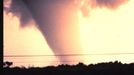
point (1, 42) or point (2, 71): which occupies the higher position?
point (1, 42)

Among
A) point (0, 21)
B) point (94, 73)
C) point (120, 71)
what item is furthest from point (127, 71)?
point (0, 21)

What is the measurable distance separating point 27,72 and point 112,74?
9973 mm

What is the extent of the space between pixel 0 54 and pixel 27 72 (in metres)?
25.8

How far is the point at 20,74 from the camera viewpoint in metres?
44.6

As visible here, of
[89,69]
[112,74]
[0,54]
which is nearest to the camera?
[0,54]

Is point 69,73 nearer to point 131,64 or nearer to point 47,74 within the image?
point 47,74

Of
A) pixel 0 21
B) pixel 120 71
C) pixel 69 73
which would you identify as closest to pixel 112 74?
pixel 120 71

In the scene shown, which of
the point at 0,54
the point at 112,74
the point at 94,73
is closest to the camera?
the point at 0,54

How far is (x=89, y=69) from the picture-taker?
4522cm

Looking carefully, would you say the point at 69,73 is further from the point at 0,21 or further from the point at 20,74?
the point at 0,21

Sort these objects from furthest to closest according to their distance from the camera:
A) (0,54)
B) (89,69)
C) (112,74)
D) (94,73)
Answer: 1. (89,69)
2. (94,73)
3. (112,74)
4. (0,54)

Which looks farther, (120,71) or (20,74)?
(20,74)

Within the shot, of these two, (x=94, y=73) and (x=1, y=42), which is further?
(x=94, y=73)

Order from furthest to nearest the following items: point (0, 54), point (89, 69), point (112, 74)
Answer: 1. point (89, 69)
2. point (112, 74)
3. point (0, 54)
